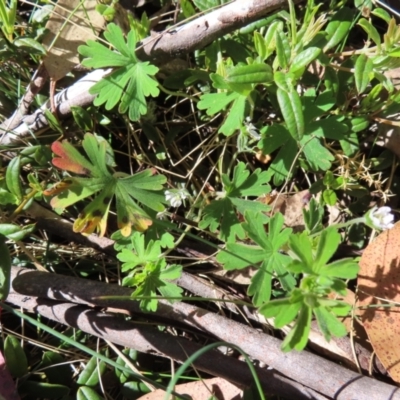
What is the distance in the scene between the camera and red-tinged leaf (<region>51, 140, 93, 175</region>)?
1.98 m

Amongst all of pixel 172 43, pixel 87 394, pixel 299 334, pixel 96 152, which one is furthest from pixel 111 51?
pixel 87 394

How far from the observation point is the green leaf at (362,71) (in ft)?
6.56

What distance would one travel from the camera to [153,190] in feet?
6.80

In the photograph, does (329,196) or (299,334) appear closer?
(299,334)

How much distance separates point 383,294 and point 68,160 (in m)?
1.29

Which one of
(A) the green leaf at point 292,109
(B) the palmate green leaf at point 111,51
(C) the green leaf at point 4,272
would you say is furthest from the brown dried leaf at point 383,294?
(C) the green leaf at point 4,272

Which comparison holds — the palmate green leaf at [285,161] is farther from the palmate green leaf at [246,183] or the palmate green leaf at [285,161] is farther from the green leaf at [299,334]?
the green leaf at [299,334]

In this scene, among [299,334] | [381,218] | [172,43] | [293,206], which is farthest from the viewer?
[293,206]

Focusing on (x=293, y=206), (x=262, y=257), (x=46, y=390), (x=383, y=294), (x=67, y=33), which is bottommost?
(x=383, y=294)

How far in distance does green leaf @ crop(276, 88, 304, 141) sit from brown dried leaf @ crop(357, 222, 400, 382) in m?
0.55

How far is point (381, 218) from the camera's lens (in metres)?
1.93

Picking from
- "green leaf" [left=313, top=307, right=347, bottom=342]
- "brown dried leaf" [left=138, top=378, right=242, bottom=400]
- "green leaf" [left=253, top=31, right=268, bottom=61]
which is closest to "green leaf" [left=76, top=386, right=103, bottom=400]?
"brown dried leaf" [left=138, top=378, right=242, bottom=400]

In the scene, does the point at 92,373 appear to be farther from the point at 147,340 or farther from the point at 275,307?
the point at 275,307

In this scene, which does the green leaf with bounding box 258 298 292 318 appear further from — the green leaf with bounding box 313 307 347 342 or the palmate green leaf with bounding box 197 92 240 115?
the palmate green leaf with bounding box 197 92 240 115
